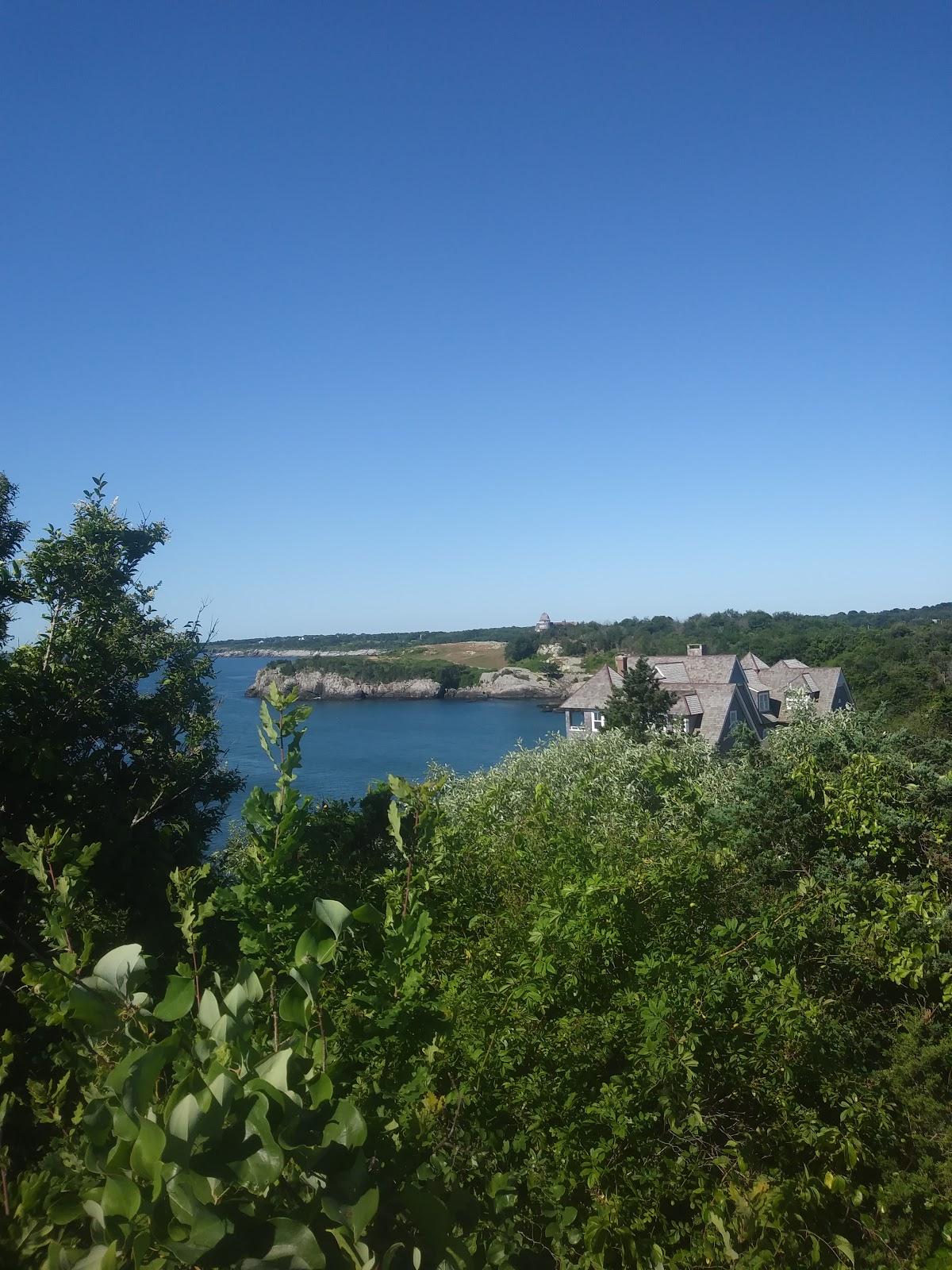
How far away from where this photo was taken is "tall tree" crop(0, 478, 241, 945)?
9125 millimetres

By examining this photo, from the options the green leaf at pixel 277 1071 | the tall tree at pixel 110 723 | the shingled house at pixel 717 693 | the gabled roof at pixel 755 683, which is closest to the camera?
the green leaf at pixel 277 1071

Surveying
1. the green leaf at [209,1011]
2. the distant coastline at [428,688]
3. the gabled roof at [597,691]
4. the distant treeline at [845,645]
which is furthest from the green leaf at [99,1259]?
the distant coastline at [428,688]

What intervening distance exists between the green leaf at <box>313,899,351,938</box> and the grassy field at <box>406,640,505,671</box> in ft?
313

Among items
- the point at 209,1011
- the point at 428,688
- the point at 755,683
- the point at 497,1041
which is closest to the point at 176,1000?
the point at 209,1011

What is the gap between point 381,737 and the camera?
56.8 metres

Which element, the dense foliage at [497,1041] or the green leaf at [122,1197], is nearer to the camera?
the green leaf at [122,1197]

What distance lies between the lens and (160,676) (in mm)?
12984

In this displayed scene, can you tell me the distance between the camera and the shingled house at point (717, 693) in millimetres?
34875

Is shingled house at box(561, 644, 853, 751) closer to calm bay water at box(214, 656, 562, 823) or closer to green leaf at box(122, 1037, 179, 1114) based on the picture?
calm bay water at box(214, 656, 562, 823)

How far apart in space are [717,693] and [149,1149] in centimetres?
3679

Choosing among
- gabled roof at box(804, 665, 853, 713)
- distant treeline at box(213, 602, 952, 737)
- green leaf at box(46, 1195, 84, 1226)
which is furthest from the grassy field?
green leaf at box(46, 1195, 84, 1226)

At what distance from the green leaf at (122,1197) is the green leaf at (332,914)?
23.8 inches

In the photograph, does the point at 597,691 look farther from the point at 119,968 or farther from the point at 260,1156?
the point at 260,1156

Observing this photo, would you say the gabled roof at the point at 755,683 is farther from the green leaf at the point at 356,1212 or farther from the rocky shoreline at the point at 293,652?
the rocky shoreline at the point at 293,652
